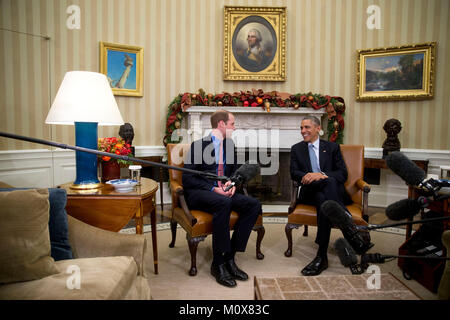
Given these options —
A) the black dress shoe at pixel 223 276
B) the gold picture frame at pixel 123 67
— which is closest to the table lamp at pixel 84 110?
the black dress shoe at pixel 223 276

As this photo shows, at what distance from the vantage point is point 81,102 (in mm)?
2012

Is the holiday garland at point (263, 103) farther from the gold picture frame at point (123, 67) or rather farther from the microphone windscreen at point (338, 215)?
the microphone windscreen at point (338, 215)

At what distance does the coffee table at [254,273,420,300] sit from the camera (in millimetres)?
1288

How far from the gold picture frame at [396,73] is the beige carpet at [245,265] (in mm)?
2438

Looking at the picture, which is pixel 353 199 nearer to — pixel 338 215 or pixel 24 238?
pixel 338 215

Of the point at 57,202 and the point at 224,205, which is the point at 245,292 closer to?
the point at 224,205

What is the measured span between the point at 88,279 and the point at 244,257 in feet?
5.89

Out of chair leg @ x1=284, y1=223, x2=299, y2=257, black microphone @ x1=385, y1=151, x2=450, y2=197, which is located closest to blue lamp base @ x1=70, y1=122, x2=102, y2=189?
chair leg @ x1=284, y1=223, x2=299, y2=257

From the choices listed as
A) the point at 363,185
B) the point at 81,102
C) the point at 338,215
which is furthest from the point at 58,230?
the point at 363,185

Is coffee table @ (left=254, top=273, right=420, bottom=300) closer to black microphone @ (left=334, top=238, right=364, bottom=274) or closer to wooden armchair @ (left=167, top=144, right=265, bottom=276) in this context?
black microphone @ (left=334, top=238, right=364, bottom=274)

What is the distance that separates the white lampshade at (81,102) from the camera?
78.4 inches

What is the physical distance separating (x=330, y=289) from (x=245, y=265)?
4.49 ft

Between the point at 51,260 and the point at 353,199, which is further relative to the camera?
the point at 353,199

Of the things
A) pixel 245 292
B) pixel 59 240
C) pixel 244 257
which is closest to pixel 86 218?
pixel 59 240
